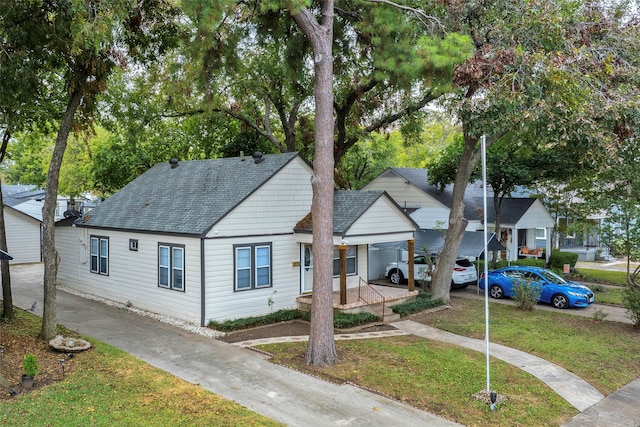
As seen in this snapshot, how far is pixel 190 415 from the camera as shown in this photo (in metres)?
8.22

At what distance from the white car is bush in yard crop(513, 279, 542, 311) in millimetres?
3389

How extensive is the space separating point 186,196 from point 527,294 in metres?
12.3

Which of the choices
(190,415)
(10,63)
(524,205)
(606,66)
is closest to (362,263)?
A: (606,66)

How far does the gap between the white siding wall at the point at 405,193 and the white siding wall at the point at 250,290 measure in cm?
1375

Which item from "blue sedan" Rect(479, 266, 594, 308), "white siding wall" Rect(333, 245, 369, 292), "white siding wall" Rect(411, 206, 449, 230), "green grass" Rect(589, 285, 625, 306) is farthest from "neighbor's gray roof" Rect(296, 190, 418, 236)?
"white siding wall" Rect(411, 206, 449, 230)

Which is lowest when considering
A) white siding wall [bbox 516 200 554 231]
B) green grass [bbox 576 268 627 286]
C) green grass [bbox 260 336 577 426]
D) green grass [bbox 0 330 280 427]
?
green grass [bbox 576 268 627 286]

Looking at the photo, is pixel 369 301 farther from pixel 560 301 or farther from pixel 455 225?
pixel 560 301

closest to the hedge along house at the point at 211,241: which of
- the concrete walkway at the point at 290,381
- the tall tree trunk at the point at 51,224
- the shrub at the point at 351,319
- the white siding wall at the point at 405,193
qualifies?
the concrete walkway at the point at 290,381

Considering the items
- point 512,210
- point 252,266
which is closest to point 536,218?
point 512,210

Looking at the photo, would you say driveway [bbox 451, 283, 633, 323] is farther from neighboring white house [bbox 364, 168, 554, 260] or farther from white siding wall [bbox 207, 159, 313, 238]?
white siding wall [bbox 207, 159, 313, 238]

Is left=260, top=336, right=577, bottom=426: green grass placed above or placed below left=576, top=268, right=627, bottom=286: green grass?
above

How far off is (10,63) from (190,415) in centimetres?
953

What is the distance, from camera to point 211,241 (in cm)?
1457

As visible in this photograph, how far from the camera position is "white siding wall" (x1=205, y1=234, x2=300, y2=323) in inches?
577
